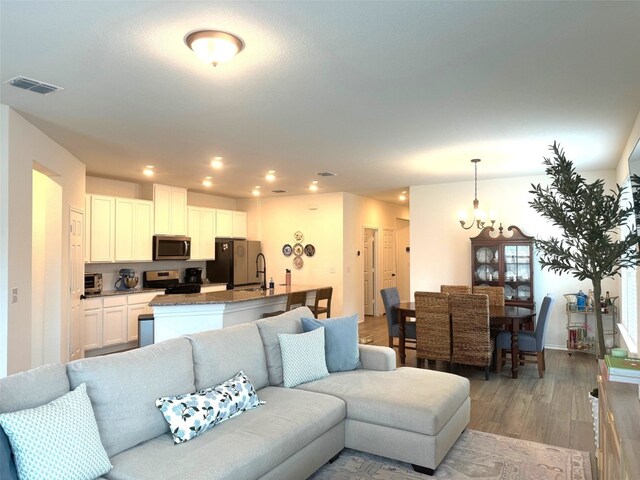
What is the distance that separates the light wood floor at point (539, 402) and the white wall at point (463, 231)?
3.35ft

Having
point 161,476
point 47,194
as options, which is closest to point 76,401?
point 161,476

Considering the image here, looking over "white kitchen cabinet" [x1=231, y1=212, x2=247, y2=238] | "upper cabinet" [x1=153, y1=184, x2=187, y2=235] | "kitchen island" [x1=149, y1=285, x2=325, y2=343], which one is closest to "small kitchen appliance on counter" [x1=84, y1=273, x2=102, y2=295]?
"upper cabinet" [x1=153, y1=184, x2=187, y2=235]

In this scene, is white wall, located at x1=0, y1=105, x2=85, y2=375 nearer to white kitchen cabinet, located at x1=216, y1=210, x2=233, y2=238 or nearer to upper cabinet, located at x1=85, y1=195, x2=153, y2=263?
upper cabinet, located at x1=85, y1=195, x2=153, y2=263

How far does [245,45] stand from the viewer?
242 centimetres

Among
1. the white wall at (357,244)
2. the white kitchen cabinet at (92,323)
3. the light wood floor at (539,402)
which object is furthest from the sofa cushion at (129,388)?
the white wall at (357,244)

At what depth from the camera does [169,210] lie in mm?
7379

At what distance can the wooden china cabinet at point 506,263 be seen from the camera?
621 centimetres

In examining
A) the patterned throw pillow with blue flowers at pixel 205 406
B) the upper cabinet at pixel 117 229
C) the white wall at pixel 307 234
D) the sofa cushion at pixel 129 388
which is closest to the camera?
the sofa cushion at pixel 129 388

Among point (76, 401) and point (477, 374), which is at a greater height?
point (76, 401)

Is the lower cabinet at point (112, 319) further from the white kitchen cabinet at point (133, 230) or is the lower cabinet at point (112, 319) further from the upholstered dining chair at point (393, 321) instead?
the upholstered dining chair at point (393, 321)

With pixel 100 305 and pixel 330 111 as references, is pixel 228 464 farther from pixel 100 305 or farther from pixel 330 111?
pixel 100 305

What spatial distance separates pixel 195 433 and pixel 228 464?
36 cm

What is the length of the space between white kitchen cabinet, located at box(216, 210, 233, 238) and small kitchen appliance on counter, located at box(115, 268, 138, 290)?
190 cm

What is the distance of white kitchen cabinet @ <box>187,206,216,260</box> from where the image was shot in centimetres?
786
